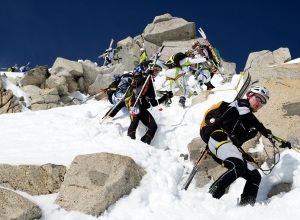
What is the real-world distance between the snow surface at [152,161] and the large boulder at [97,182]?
0.48 feet

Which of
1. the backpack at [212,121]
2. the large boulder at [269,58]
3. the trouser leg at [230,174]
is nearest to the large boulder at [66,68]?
the large boulder at [269,58]

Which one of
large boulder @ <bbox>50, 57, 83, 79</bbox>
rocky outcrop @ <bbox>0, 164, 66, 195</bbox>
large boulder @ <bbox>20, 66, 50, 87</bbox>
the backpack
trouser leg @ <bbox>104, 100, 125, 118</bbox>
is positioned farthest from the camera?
large boulder @ <bbox>50, 57, 83, 79</bbox>

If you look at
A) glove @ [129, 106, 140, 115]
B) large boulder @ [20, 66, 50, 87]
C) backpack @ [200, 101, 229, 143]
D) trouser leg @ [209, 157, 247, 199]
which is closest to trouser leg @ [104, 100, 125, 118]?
glove @ [129, 106, 140, 115]

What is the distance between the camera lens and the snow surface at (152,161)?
6.61 m

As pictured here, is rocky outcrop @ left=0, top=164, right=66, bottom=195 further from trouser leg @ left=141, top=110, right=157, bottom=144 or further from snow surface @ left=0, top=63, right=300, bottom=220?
trouser leg @ left=141, top=110, right=157, bottom=144

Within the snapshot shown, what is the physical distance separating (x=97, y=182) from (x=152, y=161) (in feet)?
7.17

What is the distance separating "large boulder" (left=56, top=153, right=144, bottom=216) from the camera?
6.48m

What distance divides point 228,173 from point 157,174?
1684mm

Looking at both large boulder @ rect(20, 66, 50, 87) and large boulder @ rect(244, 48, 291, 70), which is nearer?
large boulder @ rect(244, 48, 291, 70)

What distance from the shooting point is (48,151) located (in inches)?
341

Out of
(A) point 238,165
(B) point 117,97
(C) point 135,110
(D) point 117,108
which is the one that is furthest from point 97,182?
(B) point 117,97

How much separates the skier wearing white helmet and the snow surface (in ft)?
1.10

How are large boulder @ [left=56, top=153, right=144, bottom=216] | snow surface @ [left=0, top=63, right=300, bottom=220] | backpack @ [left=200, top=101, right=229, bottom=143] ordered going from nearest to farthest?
large boulder @ [left=56, top=153, right=144, bottom=216] < snow surface @ [left=0, top=63, right=300, bottom=220] < backpack @ [left=200, top=101, right=229, bottom=143]

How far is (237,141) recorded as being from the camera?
800 cm
